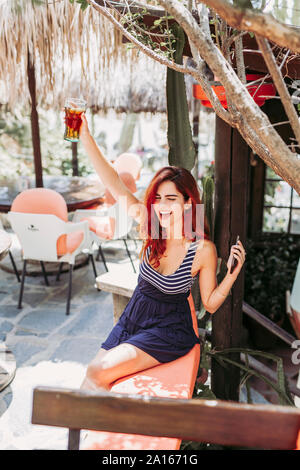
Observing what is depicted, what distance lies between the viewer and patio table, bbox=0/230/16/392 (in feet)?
10.9

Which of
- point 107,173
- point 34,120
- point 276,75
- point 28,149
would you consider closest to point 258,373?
point 107,173

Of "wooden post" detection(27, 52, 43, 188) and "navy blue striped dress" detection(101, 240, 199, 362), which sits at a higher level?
"wooden post" detection(27, 52, 43, 188)

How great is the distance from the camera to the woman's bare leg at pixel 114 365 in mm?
2166

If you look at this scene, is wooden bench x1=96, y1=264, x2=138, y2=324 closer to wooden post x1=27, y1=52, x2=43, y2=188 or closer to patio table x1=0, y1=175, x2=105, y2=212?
patio table x1=0, y1=175, x2=105, y2=212

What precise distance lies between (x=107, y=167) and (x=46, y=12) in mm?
2406

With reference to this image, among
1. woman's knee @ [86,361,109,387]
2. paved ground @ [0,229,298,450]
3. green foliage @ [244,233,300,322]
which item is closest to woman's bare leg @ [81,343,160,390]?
woman's knee @ [86,361,109,387]

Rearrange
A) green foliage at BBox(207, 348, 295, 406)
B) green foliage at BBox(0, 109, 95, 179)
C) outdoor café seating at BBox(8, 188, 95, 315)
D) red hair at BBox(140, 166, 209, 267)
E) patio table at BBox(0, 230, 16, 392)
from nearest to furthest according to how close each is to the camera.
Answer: red hair at BBox(140, 166, 209, 267) < green foliage at BBox(207, 348, 295, 406) < patio table at BBox(0, 230, 16, 392) < outdoor café seating at BBox(8, 188, 95, 315) < green foliage at BBox(0, 109, 95, 179)

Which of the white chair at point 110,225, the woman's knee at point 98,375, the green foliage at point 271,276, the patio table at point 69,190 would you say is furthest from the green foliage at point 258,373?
the patio table at point 69,190

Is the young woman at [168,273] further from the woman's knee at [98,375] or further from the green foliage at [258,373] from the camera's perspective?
the green foliage at [258,373]

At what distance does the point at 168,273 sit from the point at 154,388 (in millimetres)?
615

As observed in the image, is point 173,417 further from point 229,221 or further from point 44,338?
point 44,338

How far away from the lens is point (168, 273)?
2479 millimetres

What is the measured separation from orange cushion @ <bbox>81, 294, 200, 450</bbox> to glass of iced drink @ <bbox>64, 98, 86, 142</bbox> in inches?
41.5

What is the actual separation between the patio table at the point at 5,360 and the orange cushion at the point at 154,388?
145cm
